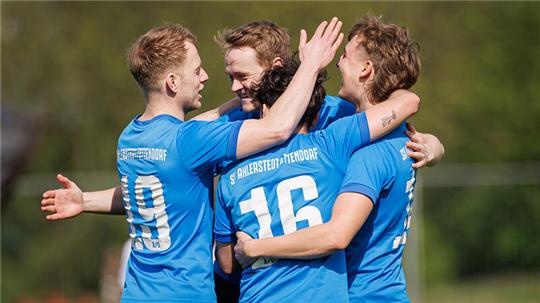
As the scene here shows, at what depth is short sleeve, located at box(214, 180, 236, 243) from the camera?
4598mm

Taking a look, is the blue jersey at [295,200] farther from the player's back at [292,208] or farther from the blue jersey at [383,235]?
the blue jersey at [383,235]

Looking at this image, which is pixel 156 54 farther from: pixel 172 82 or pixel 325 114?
pixel 325 114

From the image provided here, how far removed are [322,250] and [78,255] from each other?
46.4ft

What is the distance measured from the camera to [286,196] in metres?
4.32

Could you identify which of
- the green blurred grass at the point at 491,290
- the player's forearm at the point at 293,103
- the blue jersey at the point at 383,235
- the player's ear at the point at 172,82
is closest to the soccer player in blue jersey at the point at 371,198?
the blue jersey at the point at 383,235

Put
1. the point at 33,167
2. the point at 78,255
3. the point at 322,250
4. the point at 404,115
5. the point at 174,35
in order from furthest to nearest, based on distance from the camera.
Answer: the point at 33,167 < the point at 78,255 < the point at 174,35 < the point at 404,115 < the point at 322,250

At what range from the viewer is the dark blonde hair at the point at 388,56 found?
15.4ft

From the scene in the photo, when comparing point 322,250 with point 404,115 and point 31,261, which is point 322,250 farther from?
point 31,261

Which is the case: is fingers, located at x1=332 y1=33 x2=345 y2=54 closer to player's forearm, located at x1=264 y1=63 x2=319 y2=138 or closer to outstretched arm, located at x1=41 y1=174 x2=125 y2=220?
player's forearm, located at x1=264 y1=63 x2=319 y2=138

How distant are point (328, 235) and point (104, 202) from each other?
6.14 feet

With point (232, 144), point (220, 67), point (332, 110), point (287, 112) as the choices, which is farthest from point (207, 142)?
point (220, 67)

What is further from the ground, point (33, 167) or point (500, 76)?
point (500, 76)

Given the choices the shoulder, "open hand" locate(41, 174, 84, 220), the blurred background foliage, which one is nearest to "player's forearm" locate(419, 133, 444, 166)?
the shoulder

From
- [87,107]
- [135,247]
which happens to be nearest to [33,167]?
[87,107]
